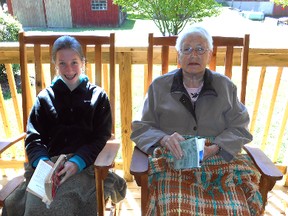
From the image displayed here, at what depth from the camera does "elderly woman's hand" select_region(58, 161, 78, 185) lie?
1.51 m

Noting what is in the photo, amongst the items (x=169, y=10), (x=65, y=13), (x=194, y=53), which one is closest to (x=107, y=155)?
A: (x=194, y=53)

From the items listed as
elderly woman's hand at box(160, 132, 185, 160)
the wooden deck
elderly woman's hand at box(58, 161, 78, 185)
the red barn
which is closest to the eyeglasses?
elderly woman's hand at box(160, 132, 185, 160)

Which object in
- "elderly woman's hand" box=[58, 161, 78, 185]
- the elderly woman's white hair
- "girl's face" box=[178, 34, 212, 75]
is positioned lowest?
"elderly woman's hand" box=[58, 161, 78, 185]

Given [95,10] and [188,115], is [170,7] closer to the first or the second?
[188,115]

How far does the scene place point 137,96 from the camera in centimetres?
453

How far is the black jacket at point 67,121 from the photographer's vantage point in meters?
1.68

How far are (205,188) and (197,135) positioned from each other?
0.30 meters

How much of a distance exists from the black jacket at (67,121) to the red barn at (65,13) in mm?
5989

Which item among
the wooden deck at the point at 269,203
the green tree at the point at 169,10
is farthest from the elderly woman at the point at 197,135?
the green tree at the point at 169,10

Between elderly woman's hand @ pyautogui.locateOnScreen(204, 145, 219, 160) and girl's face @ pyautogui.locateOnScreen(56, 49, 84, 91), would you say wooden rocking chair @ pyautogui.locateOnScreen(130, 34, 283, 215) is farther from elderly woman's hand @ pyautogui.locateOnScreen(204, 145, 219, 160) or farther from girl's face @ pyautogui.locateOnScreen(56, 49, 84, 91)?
girl's face @ pyautogui.locateOnScreen(56, 49, 84, 91)

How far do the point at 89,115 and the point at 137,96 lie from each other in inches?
113

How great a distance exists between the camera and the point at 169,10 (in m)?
2.96

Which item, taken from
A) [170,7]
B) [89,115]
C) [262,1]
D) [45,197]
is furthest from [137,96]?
[262,1]

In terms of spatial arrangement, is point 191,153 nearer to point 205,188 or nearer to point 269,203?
point 205,188
